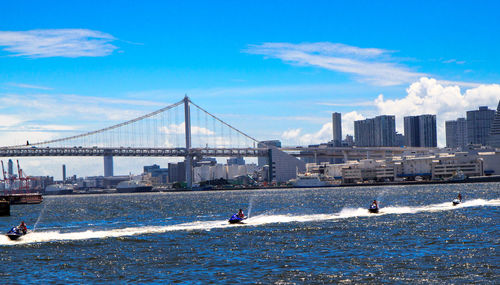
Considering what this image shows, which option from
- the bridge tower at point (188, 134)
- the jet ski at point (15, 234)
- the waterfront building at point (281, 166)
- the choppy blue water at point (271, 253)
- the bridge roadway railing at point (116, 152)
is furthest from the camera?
the waterfront building at point (281, 166)

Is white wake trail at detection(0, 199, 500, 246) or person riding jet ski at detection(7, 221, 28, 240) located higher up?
person riding jet ski at detection(7, 221, 28, 240)

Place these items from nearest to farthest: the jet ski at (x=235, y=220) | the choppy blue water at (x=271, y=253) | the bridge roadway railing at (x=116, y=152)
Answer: the choppy blue water at (x=271, y=253) < the jet ski at (x=235, y=220) < the bridge roadway railing at (x=116, y=152)

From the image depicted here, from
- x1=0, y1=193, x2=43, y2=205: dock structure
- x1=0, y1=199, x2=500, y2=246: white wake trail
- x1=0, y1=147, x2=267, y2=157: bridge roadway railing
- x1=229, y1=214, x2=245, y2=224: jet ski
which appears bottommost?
x1=0, y1=193, x2=43, y2=205: dock structure

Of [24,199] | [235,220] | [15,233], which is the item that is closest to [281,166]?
[24,199]

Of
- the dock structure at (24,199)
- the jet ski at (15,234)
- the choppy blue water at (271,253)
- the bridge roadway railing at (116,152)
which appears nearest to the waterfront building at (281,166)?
the bridge roadway railing at (116,152)

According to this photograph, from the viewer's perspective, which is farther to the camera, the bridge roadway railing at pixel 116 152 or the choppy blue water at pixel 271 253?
the bridge roadway railing at pixel 116 152

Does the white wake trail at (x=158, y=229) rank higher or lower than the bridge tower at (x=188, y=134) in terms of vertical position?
lower

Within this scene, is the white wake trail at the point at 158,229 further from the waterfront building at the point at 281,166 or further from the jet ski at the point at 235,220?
the waterfront building at the point at 281,166

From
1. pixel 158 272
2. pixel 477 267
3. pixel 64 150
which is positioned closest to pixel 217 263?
pixel 158 272

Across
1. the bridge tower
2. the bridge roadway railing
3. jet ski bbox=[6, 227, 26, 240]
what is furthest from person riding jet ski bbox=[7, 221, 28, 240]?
the bridge tower

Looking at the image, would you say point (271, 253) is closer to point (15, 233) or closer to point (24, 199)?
point (15, 233)

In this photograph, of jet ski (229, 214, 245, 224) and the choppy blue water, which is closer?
the choppy blue water

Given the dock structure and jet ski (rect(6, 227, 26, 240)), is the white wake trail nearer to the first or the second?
jet ski (rect(6, 227, 26, 240))
